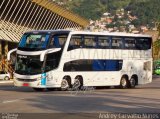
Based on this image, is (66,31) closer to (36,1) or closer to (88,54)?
(88,54)

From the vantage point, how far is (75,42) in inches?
1259

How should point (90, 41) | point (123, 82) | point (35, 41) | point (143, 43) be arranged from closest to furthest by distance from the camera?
point (35, 41)
point (90, 41)
point (123, 82)
point (143, 43)

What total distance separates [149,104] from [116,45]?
14257mm

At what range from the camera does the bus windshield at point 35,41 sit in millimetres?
30500

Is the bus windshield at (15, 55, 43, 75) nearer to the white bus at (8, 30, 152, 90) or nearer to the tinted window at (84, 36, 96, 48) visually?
the white bus at (8, 30, 152, 90)

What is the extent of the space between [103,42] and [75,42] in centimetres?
276

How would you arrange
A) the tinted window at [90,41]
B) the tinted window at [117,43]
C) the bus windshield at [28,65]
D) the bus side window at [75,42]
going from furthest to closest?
1. the tinted window at [117,43]
2. the tinted window at [90,41]
3. the bus side window at [75,42]
4. the bus windshield at [28,65]

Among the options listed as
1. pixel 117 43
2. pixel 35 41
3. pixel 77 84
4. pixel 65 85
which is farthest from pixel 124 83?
pixel 35 41

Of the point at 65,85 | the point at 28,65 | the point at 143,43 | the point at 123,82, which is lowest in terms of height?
the point at 65,85

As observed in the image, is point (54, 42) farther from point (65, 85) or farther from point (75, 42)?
point (65, 85)

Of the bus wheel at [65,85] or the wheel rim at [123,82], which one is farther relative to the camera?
the wheel rim at [123,82]

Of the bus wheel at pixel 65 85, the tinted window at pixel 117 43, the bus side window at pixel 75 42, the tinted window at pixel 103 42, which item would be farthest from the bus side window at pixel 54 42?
the tinted window at pixel 117 43

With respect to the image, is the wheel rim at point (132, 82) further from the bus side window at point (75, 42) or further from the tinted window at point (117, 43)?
the bus side window at point (75, 42)

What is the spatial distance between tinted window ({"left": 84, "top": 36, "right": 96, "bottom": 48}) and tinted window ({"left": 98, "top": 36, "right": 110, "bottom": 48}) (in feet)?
1.51
